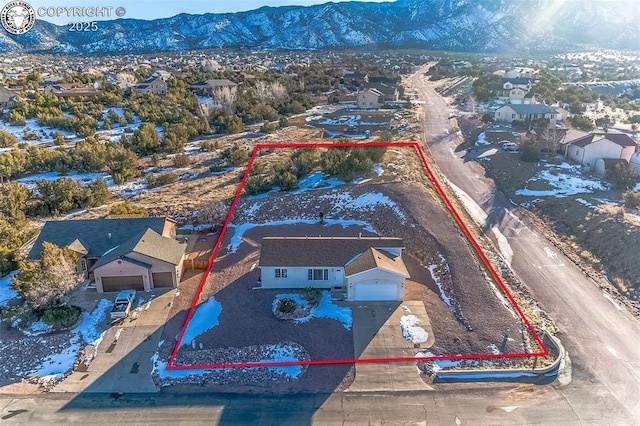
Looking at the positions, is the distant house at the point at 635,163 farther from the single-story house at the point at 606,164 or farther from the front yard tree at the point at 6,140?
the front yard tree at the point at 6,140

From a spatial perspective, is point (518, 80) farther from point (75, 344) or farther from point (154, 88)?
point (75, 344)

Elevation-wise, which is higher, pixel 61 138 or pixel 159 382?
pixel 61 138

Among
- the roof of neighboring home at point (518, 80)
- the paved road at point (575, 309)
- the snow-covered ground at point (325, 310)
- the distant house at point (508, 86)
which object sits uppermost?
the roof of neighboring home at point (518, 80)

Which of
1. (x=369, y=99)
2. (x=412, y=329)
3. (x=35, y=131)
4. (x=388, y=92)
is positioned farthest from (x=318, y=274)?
(x=388, y=92)

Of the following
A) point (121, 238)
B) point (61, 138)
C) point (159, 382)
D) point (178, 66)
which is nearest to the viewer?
point (159, 382)

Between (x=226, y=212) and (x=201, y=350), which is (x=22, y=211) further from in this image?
(x=201, y=350)

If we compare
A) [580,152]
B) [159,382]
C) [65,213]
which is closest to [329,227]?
[159,382]

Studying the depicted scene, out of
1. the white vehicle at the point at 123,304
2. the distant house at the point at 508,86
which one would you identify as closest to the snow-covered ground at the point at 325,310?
the white vehicle at the point at 123,304
